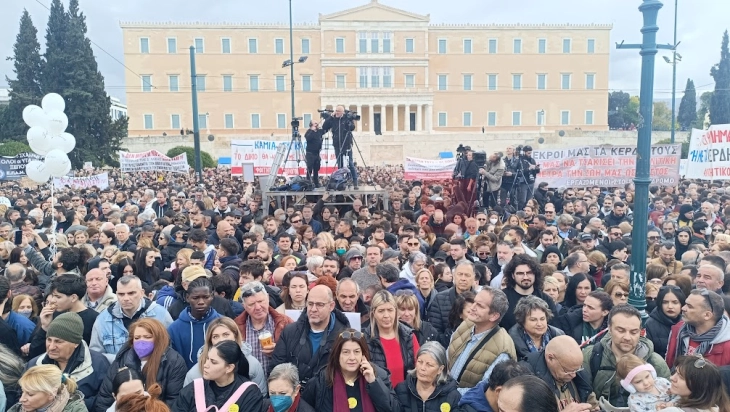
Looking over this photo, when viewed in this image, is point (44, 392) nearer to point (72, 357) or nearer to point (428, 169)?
point (72, 357)

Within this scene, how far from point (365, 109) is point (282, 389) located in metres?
58.1

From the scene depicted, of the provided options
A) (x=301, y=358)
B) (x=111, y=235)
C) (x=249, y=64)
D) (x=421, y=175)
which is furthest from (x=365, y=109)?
(x=301, y=358)

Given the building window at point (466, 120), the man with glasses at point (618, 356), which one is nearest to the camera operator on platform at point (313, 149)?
the man with glasses at point (618, 356)

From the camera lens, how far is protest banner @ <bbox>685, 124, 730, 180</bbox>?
35.4ft

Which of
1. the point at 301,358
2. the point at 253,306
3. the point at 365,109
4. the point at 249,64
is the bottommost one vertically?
the point at 301,358

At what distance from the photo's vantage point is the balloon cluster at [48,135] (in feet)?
29.0

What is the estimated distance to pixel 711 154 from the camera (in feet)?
36.4

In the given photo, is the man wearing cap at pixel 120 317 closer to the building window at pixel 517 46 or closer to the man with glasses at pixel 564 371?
the man with glasses at pixel 564 371

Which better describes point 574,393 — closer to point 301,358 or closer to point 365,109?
point 301,358

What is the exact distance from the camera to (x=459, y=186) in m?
12.7

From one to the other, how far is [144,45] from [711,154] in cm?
5817

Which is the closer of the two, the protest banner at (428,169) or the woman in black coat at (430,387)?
the woman in black coat at (430,387)

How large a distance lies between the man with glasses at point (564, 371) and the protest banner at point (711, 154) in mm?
9303

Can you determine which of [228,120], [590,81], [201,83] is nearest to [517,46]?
[590,81]
